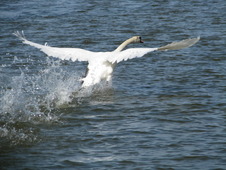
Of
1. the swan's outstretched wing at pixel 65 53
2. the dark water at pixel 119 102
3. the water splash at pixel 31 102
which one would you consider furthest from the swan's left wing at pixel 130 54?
the water splash at pixel 31 102

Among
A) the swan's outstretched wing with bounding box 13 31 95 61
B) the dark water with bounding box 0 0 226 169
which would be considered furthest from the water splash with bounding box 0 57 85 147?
the swan's outstretched wing with bounding box 13 31 95 61

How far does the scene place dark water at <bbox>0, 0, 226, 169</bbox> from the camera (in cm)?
876

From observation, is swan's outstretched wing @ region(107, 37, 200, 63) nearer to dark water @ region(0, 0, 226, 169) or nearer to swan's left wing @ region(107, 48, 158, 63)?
swan's left wing @ region(107, 48, 158, 63)

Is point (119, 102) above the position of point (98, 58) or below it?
below

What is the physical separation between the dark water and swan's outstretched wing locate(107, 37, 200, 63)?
838mm

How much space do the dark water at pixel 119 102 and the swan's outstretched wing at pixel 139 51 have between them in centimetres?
84

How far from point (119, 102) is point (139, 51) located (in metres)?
1.09

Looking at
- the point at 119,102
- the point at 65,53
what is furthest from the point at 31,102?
the point at 119,102

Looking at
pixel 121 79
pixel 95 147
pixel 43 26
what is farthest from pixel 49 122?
pixel 43 26

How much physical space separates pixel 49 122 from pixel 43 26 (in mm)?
11138

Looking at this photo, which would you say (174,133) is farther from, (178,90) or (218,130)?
(178,90)

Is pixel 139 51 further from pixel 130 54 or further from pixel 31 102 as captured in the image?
pixel 31 102

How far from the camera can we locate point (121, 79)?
14148mm

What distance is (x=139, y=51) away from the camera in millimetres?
11883
